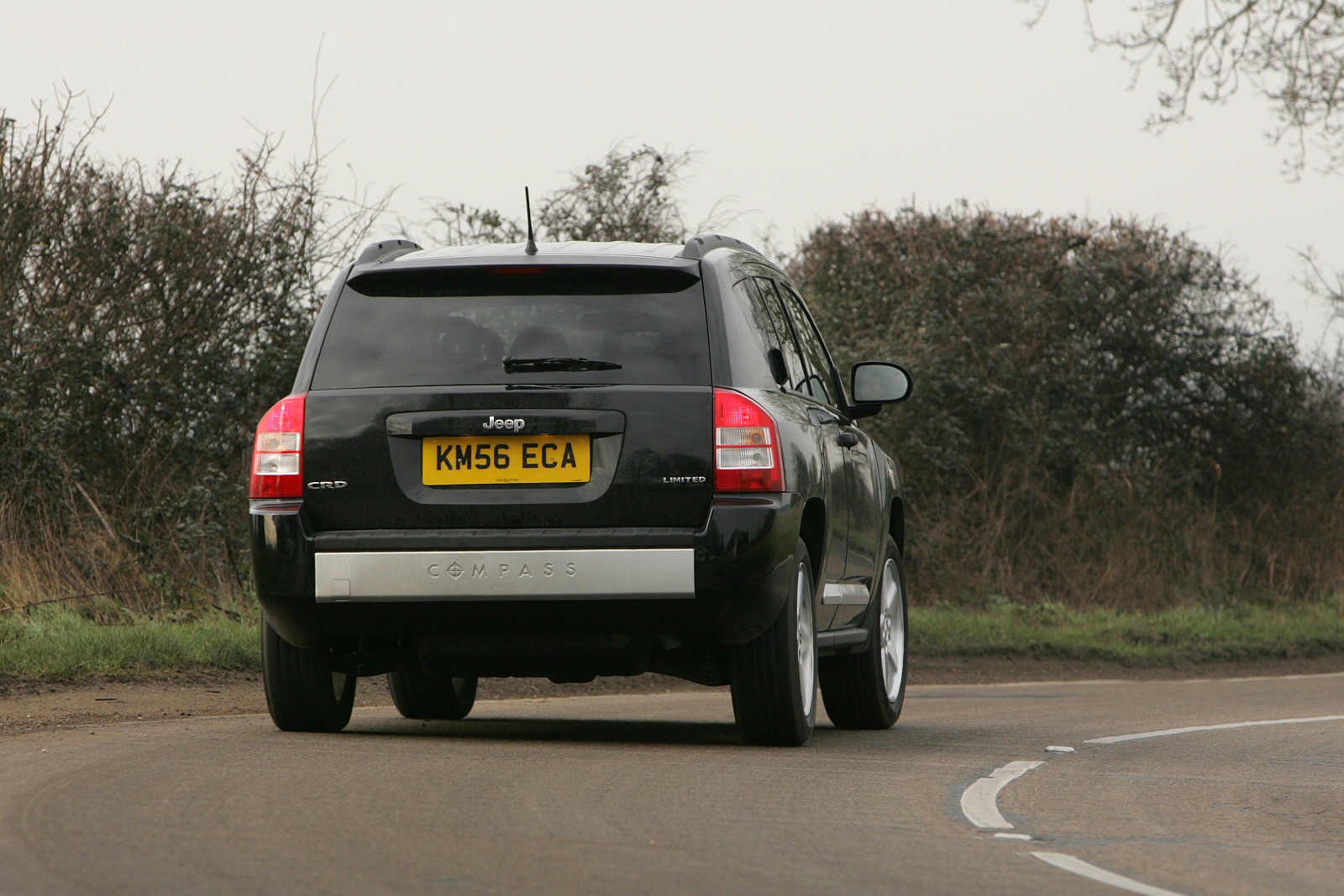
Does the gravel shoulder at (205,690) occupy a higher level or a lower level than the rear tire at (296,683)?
lower

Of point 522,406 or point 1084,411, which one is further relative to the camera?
point 1084,411

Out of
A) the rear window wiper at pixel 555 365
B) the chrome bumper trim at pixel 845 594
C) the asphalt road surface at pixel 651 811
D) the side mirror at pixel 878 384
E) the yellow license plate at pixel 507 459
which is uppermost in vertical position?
the rear window wiper at pixel 555 365

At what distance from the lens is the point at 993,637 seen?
16.3 m

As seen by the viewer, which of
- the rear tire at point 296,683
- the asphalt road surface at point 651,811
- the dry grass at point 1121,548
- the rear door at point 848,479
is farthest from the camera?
the dry grass at point 1121,548

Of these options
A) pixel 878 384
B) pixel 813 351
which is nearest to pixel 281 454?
pixel 813 351

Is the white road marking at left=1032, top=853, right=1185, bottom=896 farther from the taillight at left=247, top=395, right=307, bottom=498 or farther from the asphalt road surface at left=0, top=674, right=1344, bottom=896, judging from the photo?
the taillight at left=247, top=395, right=307, bottom=498

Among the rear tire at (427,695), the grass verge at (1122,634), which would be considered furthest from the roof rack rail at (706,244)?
the grass verge at (1122,634)

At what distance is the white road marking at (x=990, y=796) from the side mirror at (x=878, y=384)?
2094 millimetres

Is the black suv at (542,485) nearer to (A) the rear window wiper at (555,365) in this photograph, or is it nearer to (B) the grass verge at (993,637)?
(A) the rear window wiper at (555,365)

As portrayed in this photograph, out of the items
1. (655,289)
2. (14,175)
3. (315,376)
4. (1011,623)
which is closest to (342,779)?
(315,376)

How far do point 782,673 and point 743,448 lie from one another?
1.00m

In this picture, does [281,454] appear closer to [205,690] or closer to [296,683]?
[296,683]

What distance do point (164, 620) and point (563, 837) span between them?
26.6 ft

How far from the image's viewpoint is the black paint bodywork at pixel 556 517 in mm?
7070
